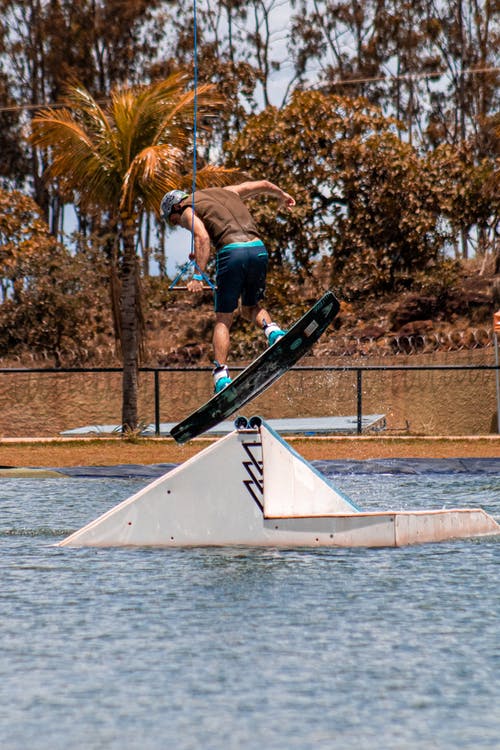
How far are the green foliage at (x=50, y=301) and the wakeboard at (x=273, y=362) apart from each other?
71.3 ft

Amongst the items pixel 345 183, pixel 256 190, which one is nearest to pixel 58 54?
pixel 345 183

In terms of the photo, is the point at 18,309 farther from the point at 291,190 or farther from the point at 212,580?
the point at 212,580

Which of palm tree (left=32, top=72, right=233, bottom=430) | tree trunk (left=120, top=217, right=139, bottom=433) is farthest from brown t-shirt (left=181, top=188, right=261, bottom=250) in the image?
tree trunk (left=120, top=217, right=139, bottom=433)

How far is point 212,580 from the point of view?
8195mm

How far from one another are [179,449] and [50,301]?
501 inches

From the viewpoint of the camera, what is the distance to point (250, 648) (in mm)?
6211

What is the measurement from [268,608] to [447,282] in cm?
2898

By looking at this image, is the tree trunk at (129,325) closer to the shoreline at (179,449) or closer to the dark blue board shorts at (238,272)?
the shoreline at (179,449)

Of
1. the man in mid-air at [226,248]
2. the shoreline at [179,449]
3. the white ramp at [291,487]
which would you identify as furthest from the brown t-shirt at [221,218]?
the shoreline at [179,449]

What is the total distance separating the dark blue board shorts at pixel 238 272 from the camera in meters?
10.7

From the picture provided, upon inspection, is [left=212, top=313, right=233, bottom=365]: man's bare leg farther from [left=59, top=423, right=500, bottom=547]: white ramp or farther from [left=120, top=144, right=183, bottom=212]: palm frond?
[left=120, top=144, right=183, bottom=212]: palm frond

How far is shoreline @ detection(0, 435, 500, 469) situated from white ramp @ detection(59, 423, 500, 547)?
26.5 ft

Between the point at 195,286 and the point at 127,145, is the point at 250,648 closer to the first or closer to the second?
the point at 195,286

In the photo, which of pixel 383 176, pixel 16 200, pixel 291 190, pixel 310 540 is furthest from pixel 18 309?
pixel 310 540
